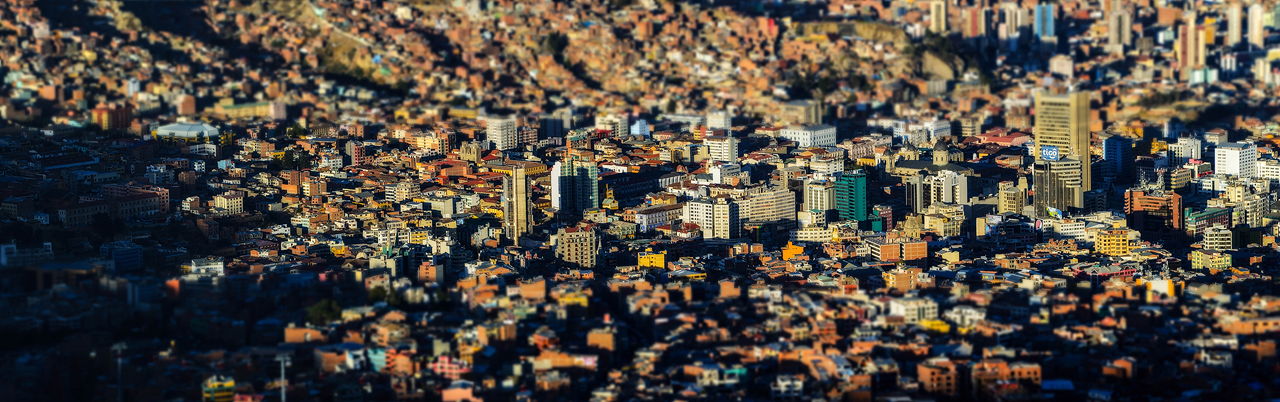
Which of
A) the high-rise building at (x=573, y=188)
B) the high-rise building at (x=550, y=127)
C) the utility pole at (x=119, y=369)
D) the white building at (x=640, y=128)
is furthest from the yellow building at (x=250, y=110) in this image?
the utility pole at (x=119, y=369)

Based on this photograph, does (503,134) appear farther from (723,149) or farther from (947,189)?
(947,189)

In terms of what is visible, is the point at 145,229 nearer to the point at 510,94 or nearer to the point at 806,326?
the point at 806,326

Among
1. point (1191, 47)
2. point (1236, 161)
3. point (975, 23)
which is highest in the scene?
point (975, 23)

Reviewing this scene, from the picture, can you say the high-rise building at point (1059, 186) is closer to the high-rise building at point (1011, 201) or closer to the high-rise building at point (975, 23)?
the high-rise building at point (1011, 201)

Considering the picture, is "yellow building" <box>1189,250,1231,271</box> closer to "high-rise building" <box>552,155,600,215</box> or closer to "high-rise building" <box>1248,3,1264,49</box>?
"high-rise building" <box>552,155,600,215</box>

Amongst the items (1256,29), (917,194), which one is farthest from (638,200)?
(1256,29)

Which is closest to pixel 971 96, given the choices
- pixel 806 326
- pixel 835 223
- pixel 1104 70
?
pixel 1104 70
